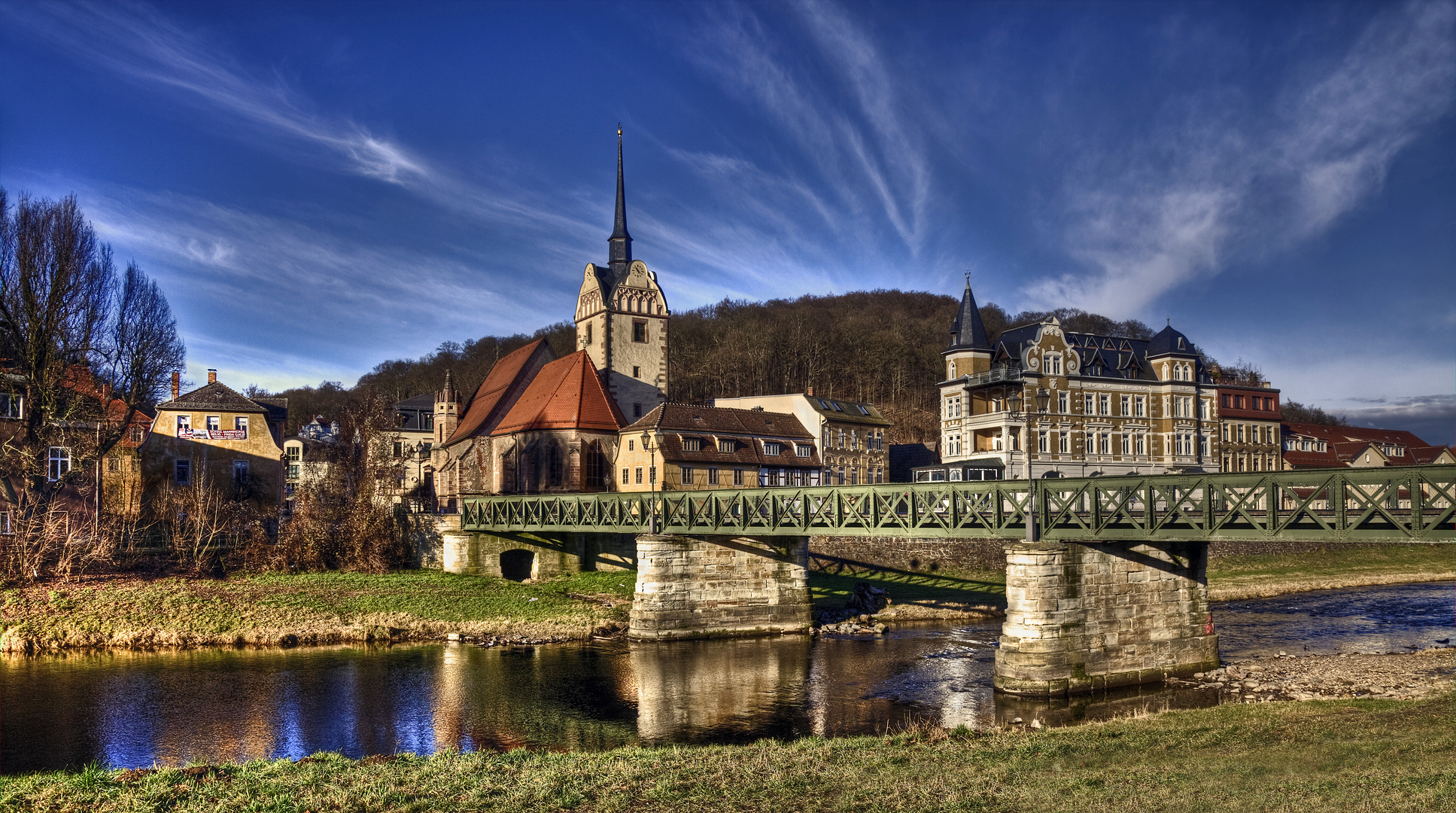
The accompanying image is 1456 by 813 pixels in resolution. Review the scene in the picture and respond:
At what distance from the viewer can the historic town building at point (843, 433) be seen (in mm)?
57438

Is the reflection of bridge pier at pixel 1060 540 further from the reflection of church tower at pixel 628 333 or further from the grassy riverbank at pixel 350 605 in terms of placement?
the reflection of church tower at pixel 628 333

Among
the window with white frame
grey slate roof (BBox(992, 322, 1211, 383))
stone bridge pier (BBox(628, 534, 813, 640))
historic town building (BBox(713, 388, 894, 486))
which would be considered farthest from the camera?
grey slate roof (BBox(992, 322, 1211, 383))

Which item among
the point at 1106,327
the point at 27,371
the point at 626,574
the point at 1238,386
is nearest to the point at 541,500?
the point at 626,574

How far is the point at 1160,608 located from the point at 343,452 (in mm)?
41101

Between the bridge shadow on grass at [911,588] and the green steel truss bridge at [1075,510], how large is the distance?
8.44 meters

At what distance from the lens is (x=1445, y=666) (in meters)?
25.4

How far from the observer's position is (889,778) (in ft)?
43.7

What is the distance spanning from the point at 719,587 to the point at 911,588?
502 inches

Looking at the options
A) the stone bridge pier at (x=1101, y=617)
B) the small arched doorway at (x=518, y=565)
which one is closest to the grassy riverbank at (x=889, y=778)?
the stone bridge pier at (x=1101, y=617)

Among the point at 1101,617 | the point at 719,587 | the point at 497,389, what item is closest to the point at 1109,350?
the point at 719,587

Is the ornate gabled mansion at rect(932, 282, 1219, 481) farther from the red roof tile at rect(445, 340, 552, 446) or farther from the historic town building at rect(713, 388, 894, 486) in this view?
the red roof tile at rect(445, 340, 552, 446)

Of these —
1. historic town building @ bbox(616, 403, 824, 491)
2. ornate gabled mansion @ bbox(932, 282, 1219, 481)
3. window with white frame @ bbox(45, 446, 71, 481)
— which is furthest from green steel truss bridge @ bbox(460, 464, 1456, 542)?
ornate gabled mansion @ bbox(932, 282, 1219, 481)

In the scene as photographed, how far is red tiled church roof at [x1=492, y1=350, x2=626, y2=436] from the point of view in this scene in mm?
54000

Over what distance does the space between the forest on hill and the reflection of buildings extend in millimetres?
48455
